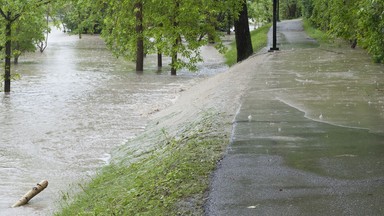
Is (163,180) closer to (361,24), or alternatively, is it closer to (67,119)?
(361,24)

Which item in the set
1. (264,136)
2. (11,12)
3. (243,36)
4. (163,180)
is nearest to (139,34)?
(243,36)

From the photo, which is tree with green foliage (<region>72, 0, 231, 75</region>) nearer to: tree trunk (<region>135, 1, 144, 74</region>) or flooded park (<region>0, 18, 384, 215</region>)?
tree trunk (<region>135, 1, 144, 74</region>)

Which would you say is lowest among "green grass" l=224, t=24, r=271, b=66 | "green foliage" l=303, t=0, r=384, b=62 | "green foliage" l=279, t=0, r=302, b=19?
"green grass" l=224, t=24, r=271, b=66

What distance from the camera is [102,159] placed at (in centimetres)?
1228

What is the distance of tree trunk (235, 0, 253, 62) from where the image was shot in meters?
29.2

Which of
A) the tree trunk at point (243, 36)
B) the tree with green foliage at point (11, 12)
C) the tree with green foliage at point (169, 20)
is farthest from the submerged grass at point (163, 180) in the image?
the tree trunk at point (243, 36)

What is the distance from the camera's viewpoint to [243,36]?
2966 centimetres

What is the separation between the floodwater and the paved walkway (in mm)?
3016

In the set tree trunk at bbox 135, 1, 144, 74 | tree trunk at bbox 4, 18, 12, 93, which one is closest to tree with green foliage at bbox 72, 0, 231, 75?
tree trunk at bbox 135, 1, 144, 74

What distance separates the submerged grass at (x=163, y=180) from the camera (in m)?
6.27

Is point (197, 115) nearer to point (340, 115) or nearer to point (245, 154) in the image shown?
point (340, 115)

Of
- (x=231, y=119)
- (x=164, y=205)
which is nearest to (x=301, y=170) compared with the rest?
(x=164, y=205)

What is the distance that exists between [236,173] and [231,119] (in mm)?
3408

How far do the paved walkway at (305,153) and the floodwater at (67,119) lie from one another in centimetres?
302
